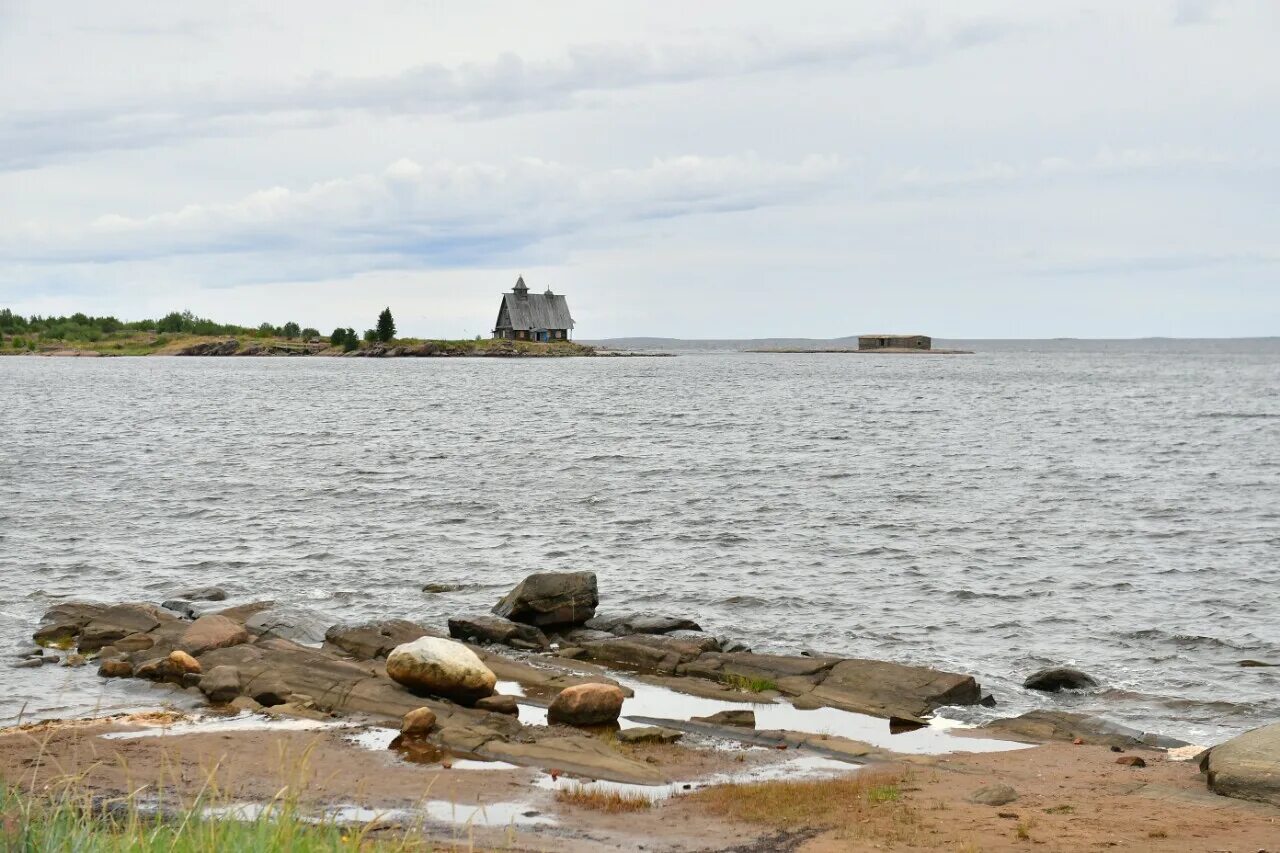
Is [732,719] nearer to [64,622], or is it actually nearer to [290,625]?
[290,625]

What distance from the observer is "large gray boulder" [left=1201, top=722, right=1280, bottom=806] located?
47.0 ft

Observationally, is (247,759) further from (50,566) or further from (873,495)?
(873,495)

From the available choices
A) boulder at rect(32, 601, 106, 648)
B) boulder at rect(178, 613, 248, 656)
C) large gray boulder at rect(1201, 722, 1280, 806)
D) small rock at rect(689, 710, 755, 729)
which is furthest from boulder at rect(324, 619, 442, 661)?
large gray boulder at rect(1201, 722, 1280, 806)

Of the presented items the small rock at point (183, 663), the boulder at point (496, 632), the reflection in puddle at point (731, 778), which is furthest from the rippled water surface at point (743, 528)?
the reflection in puddle at point (731, 778)

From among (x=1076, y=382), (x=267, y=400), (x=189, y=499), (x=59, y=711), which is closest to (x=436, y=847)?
(x=59, y=711)

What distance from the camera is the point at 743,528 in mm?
38000

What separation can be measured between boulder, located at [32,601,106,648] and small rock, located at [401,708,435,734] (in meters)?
9.16

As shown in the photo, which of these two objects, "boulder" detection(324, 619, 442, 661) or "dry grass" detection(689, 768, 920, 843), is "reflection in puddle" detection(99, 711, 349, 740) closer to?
"boulder" detection(324, 619, 442, 661)

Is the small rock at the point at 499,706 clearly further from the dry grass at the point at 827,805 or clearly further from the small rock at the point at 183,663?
the small rock at the point at 183,663

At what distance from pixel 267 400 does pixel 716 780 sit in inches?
3747

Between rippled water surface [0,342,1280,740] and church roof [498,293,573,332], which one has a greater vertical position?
church roof [498,293,573,332]

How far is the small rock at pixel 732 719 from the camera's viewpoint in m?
18.5

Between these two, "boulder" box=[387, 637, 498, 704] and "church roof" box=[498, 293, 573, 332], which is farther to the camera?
"church roof" box=[498, 293, 573, 332]

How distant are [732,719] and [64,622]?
13.6m
